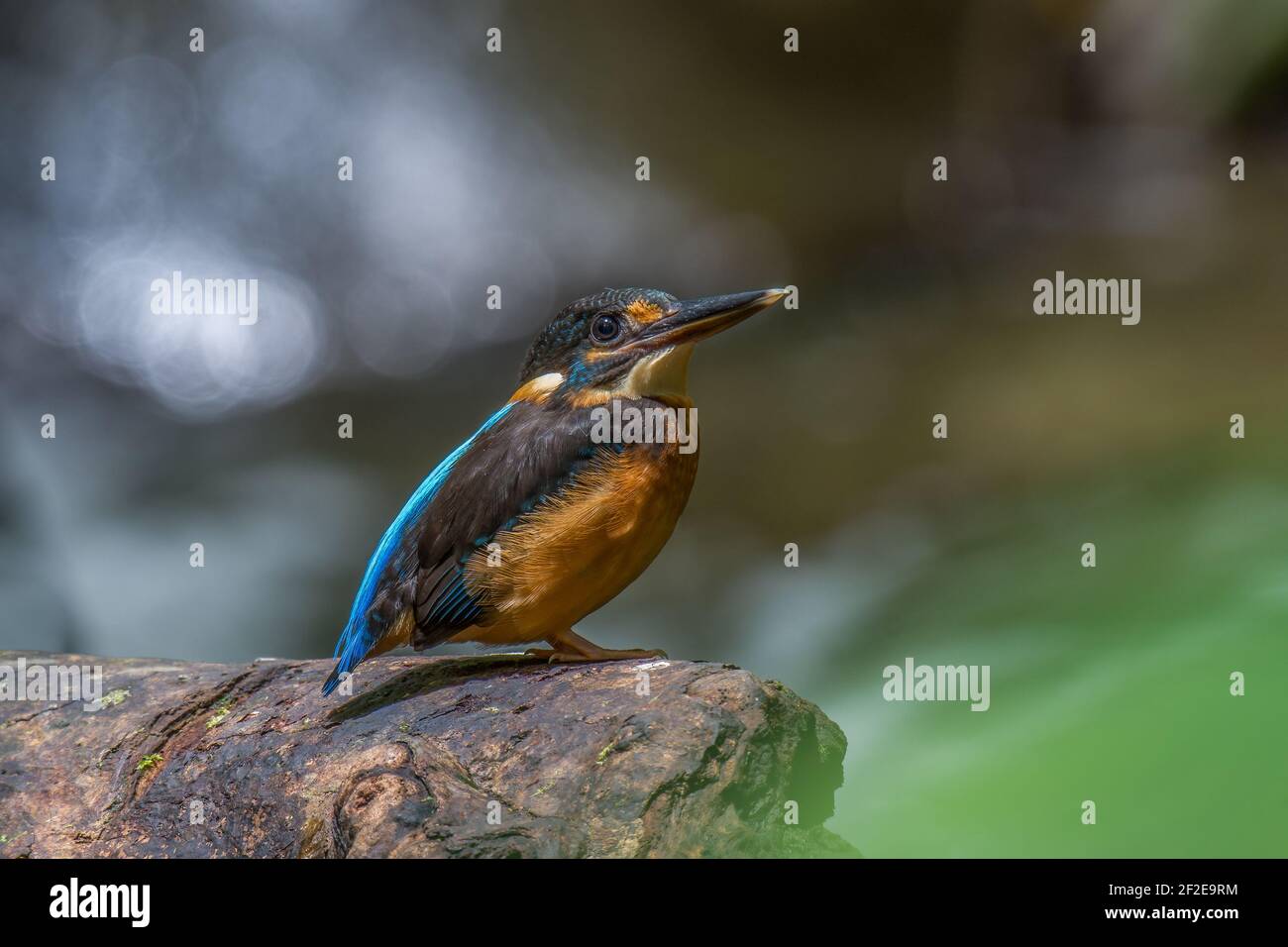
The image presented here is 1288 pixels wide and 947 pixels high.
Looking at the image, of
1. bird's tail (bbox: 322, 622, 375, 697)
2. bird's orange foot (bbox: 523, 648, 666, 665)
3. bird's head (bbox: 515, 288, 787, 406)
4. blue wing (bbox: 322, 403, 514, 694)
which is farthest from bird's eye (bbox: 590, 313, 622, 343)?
bird's tail (bbox: 322, 622, 375, 697)

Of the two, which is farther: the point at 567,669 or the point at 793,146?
the point at 793,146

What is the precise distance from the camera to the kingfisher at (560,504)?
2.56 metres

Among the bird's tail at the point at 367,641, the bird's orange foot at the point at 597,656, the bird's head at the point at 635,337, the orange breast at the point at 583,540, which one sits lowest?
the bird's orange foot at the point at 597,656

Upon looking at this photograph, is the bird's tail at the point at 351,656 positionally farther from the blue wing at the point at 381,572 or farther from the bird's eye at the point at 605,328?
the bird's eye at the point at 605,328

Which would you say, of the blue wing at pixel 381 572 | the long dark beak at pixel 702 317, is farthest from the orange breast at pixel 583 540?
the long dark beak at pixel 702 317

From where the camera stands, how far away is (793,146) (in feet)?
17.3

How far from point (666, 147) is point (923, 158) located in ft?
3.90

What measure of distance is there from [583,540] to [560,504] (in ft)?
0.31

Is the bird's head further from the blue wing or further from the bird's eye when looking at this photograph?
the blue wing

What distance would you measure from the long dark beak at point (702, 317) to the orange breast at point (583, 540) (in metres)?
0.28

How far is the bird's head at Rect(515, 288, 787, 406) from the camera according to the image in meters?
2.69

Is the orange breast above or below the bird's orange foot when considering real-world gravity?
above
